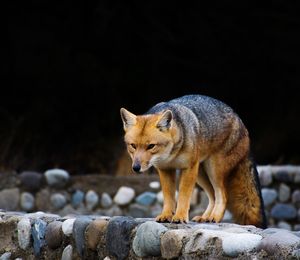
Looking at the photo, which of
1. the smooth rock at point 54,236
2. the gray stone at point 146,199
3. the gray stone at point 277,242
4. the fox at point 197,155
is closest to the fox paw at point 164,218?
the fox at point 197,155

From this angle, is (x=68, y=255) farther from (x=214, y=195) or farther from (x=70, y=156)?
(x=70, y=156)

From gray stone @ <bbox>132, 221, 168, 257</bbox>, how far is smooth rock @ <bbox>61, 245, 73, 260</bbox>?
2.40ft

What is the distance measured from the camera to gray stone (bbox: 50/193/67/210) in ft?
34.8

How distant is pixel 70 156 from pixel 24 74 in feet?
5.15

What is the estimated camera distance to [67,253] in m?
6.48

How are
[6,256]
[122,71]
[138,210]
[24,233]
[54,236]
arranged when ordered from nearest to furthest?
[54,236] → [24,233] → [6,256] → [138,210] → [122,71]

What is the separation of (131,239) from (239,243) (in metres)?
1.04

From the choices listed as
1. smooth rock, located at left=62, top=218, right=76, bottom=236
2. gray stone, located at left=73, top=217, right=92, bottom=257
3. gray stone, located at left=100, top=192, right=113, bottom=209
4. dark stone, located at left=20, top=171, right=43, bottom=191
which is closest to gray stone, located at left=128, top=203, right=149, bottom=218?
gray stone, located at left=100, top=192, right=113, bottom=209

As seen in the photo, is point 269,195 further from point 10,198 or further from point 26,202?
point 10,198

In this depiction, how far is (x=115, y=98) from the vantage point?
46.8 ft

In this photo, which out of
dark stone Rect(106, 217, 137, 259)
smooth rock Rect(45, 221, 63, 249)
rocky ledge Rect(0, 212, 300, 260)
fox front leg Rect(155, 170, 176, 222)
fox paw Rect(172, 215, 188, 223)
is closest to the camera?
rocky ledge Rect(0, 212, 300, 260)

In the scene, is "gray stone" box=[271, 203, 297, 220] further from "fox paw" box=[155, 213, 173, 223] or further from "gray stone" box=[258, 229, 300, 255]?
"gray stone" box=[258, 229, 300, 255]

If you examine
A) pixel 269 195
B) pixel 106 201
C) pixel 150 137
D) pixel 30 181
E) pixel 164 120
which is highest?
pixel 164 120

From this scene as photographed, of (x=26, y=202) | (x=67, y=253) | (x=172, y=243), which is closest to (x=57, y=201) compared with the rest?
(x=26, y=202)
